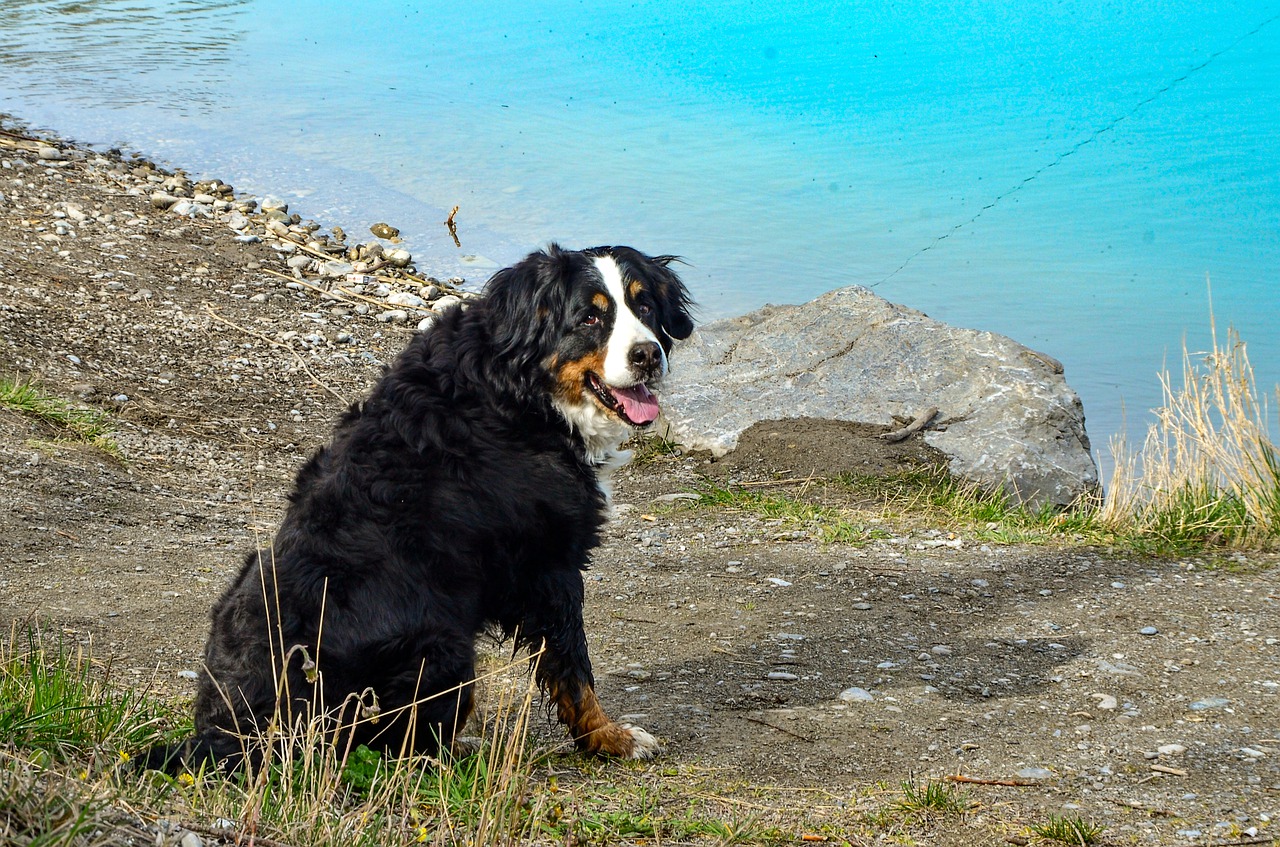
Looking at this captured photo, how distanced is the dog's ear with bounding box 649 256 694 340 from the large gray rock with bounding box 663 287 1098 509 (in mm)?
3122

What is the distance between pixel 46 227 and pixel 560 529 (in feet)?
27.3

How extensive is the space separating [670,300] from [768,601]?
1.68 m

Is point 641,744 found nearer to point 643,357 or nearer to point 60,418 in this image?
point 643,357

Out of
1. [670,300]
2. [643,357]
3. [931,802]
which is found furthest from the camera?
[670,300]

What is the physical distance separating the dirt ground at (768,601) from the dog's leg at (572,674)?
19 cm

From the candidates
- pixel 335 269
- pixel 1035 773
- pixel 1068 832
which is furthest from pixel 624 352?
pixel 335 269

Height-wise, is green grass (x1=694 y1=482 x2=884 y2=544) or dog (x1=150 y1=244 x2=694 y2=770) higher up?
dog (x1=150 y1=244 x2=694 y2=770)

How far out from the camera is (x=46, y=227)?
33.8ft

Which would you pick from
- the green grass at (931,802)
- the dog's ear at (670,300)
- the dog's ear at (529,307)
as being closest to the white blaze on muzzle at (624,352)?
the dog's ear at (529,307)

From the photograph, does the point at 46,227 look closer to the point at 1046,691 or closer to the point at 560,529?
the point at 560,529

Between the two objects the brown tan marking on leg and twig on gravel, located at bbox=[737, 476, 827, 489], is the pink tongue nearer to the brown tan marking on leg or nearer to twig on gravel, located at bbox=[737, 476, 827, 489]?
the brown tan marking on leg

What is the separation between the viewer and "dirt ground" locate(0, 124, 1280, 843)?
383cm

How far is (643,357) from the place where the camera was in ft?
13.1

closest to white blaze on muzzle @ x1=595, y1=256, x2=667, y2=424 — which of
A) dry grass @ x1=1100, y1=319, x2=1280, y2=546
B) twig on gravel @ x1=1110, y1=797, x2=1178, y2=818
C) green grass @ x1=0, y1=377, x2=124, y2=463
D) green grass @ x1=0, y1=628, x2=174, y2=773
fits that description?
green grass @ x1=0, y1=628, x2=174, y2=773
